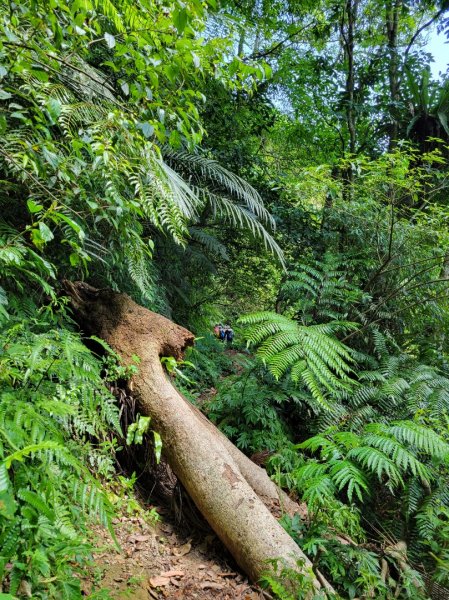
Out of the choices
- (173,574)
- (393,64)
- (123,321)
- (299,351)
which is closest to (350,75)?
(393,64)

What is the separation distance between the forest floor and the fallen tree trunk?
108mm

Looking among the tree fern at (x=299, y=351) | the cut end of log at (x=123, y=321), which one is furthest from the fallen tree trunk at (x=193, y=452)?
the tree fern at (x=299, y=351)

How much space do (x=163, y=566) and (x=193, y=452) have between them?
21.4 inches

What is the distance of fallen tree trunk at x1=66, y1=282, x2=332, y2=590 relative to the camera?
72.5 inches

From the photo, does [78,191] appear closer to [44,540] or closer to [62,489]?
[62,489]

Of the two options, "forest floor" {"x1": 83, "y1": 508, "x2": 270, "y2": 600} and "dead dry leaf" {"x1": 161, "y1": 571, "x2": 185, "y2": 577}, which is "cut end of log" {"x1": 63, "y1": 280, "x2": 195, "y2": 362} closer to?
"forest floor" {"x1": 83, "y1": 508, "x2": 270, "y2": 600}

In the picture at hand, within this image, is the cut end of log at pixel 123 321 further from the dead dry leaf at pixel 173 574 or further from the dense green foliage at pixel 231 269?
the dead dry leaf at pixel 173 574

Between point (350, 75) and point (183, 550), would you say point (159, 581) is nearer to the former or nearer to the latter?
point (183, 550)

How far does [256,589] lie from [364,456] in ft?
2.85

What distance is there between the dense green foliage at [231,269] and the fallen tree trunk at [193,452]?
0.43 feet

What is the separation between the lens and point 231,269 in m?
5.70

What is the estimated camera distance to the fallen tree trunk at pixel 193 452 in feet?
6.04

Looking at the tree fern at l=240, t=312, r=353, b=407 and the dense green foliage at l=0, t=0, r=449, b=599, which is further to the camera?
the tree fern at l=240, t=312, r=353, b=407

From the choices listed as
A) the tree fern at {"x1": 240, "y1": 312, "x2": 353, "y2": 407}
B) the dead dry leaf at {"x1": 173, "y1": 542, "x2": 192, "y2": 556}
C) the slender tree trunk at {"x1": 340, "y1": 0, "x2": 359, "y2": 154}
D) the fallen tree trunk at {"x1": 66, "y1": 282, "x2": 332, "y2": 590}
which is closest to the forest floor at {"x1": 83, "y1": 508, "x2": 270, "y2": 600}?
the dead dry leaf at {"x1": 173, "y1": 542, "x2": 192, "y2": 556}
